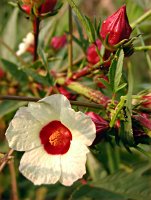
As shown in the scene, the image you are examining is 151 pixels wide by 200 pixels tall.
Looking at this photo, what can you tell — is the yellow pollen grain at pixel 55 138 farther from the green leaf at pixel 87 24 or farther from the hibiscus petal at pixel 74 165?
the green leaf at pixel 87 24

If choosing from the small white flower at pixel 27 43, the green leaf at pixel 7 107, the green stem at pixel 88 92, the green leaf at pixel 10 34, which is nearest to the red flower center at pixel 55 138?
the green stem at pixel 88 92

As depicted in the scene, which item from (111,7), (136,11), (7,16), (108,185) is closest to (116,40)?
(108,185)

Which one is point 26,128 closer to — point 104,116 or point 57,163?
point 57,163

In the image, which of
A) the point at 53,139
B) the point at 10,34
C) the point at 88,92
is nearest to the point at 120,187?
the point at 88,92

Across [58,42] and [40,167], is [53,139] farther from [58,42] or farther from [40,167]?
[58,42]

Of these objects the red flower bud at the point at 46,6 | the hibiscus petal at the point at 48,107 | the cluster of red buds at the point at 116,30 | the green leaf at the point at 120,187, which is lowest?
the green leaf at the point at 120,187
